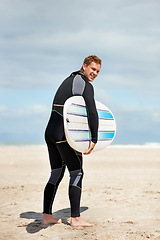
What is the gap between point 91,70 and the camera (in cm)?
390

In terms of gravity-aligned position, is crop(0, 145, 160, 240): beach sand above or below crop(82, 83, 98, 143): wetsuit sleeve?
below

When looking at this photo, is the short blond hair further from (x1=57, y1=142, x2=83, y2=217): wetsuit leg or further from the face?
(x1=57, y1=142, x2=83, y2=217): wetsuit leg

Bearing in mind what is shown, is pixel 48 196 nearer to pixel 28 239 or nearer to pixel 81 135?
pixel 28 239

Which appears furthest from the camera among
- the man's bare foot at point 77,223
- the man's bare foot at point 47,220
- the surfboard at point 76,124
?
the man's bare foot at point 47,220

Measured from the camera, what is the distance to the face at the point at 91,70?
3.90m

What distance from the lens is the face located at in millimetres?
3896

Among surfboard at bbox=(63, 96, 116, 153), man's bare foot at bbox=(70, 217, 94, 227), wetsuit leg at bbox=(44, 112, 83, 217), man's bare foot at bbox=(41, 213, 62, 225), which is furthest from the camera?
man's bare foot at bbox=(41, 213, 62, 225)

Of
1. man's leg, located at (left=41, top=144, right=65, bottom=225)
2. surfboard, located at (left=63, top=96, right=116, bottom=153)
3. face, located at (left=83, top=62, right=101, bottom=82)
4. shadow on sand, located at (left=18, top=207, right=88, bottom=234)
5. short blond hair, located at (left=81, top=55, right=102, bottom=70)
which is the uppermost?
short blond hair, located at (left=81, top=55, right=102, bottom=70)

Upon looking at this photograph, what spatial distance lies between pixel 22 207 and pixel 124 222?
74.6 inches

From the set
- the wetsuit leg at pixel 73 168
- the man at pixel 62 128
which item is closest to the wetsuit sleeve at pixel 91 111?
the man at pixel 62 128

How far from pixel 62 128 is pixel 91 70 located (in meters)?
0.80

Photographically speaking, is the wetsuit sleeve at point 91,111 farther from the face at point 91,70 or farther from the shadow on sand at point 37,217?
the shadow on sand at point 37,217

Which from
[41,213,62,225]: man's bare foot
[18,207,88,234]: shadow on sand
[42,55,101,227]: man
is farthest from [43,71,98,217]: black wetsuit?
[18,207,88,234]: shadow on sand

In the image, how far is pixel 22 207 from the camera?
5.30 metres
